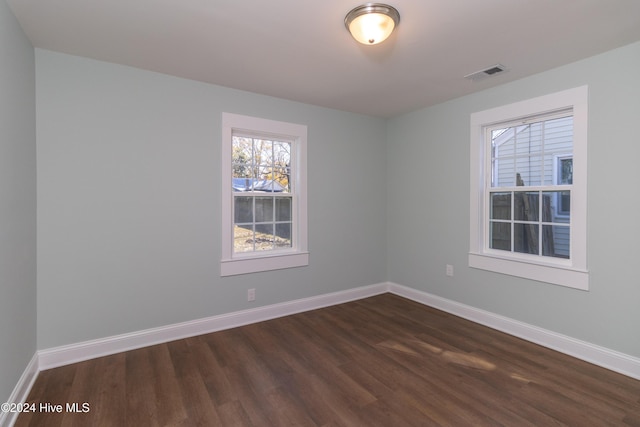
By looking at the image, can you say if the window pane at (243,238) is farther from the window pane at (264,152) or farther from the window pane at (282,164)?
the window pane at (264,152)

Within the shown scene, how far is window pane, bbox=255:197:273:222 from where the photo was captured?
3496mm

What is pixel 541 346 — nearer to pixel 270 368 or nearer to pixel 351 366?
pixel 351 366

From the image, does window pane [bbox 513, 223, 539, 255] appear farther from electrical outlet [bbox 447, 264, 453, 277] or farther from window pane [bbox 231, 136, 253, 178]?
window pane [bbox 231, 136, 253, 178]

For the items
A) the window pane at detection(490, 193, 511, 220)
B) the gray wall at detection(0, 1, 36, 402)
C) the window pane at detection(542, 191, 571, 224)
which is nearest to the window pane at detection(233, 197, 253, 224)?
the gray wall at detection(0, 1, 36, 402)

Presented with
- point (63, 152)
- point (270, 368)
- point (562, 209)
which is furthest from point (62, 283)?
point (562, 209)

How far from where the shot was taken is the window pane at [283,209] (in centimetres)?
363

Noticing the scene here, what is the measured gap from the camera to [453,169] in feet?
11.8

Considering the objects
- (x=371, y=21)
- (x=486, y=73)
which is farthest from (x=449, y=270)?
(x=371, y=21)

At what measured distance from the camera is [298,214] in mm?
3693

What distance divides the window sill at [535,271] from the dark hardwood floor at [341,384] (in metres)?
0.62

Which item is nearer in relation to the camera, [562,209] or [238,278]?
[562,209]

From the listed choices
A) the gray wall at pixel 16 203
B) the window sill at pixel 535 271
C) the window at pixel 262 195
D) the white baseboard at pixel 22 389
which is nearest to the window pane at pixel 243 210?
the window at pixel 262 195

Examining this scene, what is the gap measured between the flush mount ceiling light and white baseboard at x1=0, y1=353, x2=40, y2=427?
9.99 feet

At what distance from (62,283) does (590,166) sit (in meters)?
4.42
